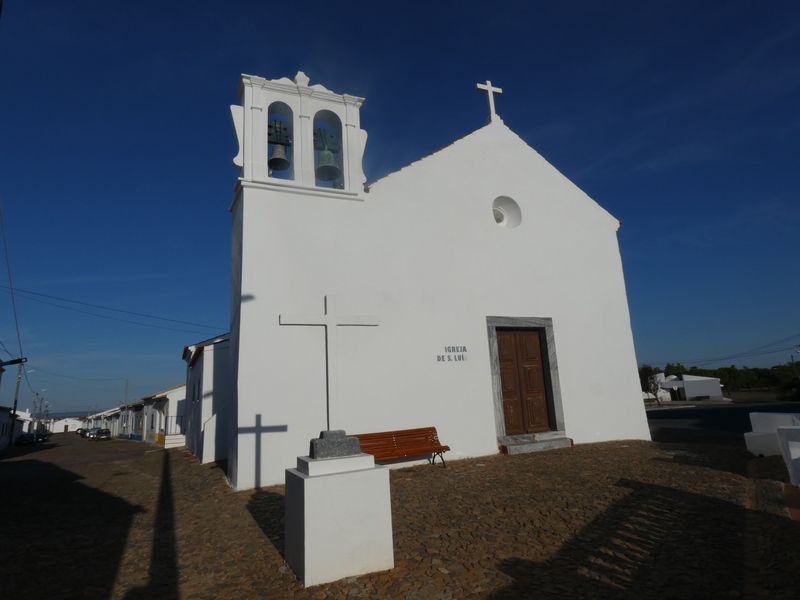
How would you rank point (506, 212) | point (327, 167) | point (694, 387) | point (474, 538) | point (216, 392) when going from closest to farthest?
point (474, 538) → point (327, 167) → point (506, 212) → point (216, 392) → point (694, 387)

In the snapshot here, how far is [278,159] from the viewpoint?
8.76 m

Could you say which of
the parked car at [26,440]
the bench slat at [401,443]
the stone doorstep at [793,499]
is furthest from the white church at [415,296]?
the parked car at [26,440]

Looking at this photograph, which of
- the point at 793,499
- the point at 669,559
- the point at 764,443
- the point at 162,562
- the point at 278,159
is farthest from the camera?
the point at 278,159

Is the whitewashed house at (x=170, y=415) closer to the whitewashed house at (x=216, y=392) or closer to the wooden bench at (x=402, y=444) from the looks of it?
the whitewashed house at (x=216, y=392)

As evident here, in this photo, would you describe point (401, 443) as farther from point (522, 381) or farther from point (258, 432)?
point (522, 381)

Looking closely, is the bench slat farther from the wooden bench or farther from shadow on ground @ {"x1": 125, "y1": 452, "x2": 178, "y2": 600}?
shadow on ground @ {"x1": 125, "y1": 452, "x2": 178, "y2": 600}

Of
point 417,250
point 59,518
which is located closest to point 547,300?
point 417,250

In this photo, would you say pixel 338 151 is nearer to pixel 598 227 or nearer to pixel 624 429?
pixel 598 227

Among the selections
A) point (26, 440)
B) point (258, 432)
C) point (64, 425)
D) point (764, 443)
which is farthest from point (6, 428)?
point (64, 425)

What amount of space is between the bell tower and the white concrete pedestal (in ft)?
19.1

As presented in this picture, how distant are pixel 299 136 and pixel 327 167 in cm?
77

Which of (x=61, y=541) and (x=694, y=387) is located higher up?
(x=694, y=387)

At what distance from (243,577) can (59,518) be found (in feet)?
12.1

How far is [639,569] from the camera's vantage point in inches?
149
